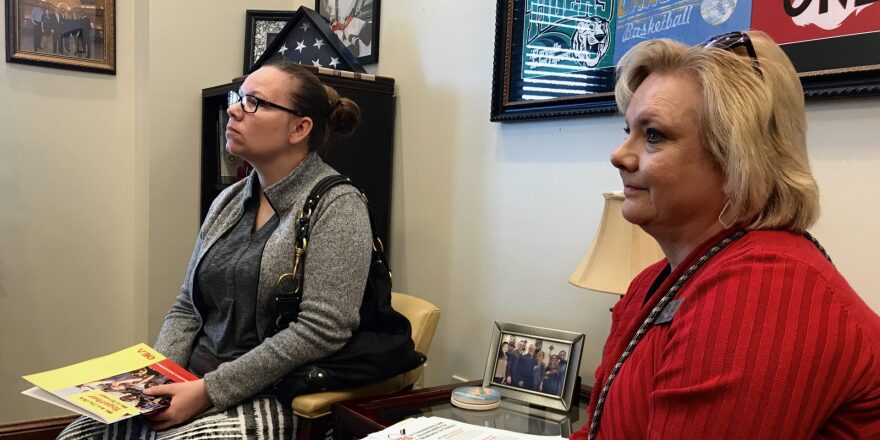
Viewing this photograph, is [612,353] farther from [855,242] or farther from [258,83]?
[258,83]

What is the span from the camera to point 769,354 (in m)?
0.72

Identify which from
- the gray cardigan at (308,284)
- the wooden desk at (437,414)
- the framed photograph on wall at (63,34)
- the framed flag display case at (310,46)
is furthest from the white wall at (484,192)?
the framed photograph on wall at (63,34)

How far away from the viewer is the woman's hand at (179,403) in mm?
1396

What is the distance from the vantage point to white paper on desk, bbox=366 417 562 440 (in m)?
1.29

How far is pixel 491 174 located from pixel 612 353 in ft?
3.44

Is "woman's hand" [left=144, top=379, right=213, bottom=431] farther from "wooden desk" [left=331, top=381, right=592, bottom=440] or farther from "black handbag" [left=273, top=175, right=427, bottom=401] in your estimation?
"wooden desk" [left=331, top=381, right=592, bottom=440]

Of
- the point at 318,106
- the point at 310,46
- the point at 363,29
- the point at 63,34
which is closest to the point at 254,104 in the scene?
the point at 318,106

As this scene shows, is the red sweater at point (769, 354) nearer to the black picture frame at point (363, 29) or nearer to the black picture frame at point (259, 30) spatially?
the black picture frame at point (363, 29)

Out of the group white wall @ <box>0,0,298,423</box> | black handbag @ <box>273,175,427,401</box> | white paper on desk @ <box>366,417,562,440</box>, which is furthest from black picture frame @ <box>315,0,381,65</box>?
white paper on desk @ <box>366,417,562,440</box>

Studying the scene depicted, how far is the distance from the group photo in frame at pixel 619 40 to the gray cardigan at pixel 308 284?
0.58 meters

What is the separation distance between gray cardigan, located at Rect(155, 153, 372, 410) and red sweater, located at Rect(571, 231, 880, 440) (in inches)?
31.8

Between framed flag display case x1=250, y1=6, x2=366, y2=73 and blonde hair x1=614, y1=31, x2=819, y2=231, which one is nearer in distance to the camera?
blonde hair x1=614, y1=31, x2=819, y2=231

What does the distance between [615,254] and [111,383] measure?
107 centimetres

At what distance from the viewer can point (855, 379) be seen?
73 cm
